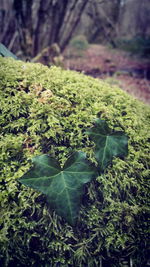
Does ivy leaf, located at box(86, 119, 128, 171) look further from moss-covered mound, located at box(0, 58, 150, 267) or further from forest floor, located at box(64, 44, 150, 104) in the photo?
forest floor, located at box(64, 44, 150, 104)

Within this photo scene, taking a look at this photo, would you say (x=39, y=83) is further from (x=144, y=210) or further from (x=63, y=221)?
(x=144, y=210)

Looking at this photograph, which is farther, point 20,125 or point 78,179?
point 20,125

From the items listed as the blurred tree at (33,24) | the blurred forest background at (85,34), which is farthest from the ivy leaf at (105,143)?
the blurred tree at (33,24)

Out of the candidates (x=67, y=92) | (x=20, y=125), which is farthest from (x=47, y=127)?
(x=67, y=92)

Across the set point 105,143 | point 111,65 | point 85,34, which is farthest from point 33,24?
point 85,34

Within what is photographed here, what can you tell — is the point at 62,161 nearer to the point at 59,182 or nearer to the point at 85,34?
the point at 59,182

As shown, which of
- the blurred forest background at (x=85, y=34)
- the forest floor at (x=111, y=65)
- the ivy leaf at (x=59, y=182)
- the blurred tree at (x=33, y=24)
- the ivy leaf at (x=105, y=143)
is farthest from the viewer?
the forest floor at (x=111, y=65)

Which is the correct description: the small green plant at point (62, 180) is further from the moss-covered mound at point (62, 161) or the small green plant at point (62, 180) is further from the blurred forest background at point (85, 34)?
the blurred forest background at point (85, 34)
